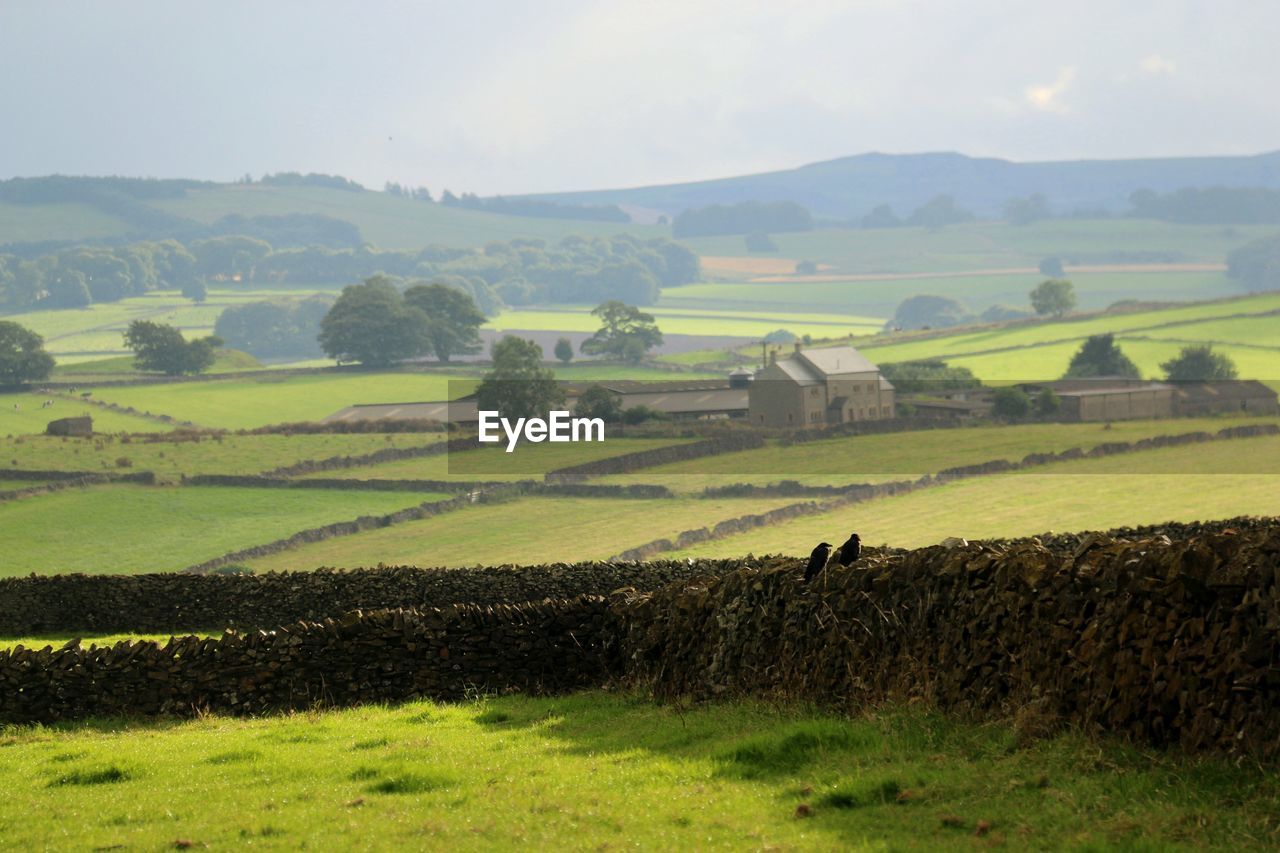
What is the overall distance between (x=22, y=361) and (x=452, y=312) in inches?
2302

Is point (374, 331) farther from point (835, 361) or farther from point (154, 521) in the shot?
point (154, 521)

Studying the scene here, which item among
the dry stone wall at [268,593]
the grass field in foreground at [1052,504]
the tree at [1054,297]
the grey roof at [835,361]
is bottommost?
the grass field in foreground at [1052,504]

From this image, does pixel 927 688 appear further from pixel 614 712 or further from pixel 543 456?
Answer: pixel 543 456

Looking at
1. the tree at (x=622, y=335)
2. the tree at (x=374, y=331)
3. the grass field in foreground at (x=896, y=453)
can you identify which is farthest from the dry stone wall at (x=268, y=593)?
the tree at (x=622, y=335)

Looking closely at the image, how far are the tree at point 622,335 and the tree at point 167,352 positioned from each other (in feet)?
148

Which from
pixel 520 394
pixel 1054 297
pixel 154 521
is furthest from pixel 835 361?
pixel 1054 297

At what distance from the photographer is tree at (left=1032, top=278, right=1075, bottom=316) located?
19000 cm

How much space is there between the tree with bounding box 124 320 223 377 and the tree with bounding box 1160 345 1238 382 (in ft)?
322

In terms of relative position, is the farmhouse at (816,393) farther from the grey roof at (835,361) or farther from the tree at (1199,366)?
the tree at (1199,366)

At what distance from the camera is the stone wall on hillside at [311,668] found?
1908 centimetres

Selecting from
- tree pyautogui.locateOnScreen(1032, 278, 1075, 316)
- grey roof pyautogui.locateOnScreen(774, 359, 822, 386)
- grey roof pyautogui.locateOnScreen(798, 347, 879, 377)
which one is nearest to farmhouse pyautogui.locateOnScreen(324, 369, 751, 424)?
grey roof pyautogui.locateOnScreen(774, 359, 822, 386)

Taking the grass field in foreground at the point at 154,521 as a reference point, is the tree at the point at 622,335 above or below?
above

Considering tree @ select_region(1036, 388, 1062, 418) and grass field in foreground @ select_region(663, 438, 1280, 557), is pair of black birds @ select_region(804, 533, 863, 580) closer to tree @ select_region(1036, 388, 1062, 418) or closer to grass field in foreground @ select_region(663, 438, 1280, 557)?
grass field in foreground @ select_region(663, 438, 1280, 557)

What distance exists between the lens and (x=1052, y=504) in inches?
2411
